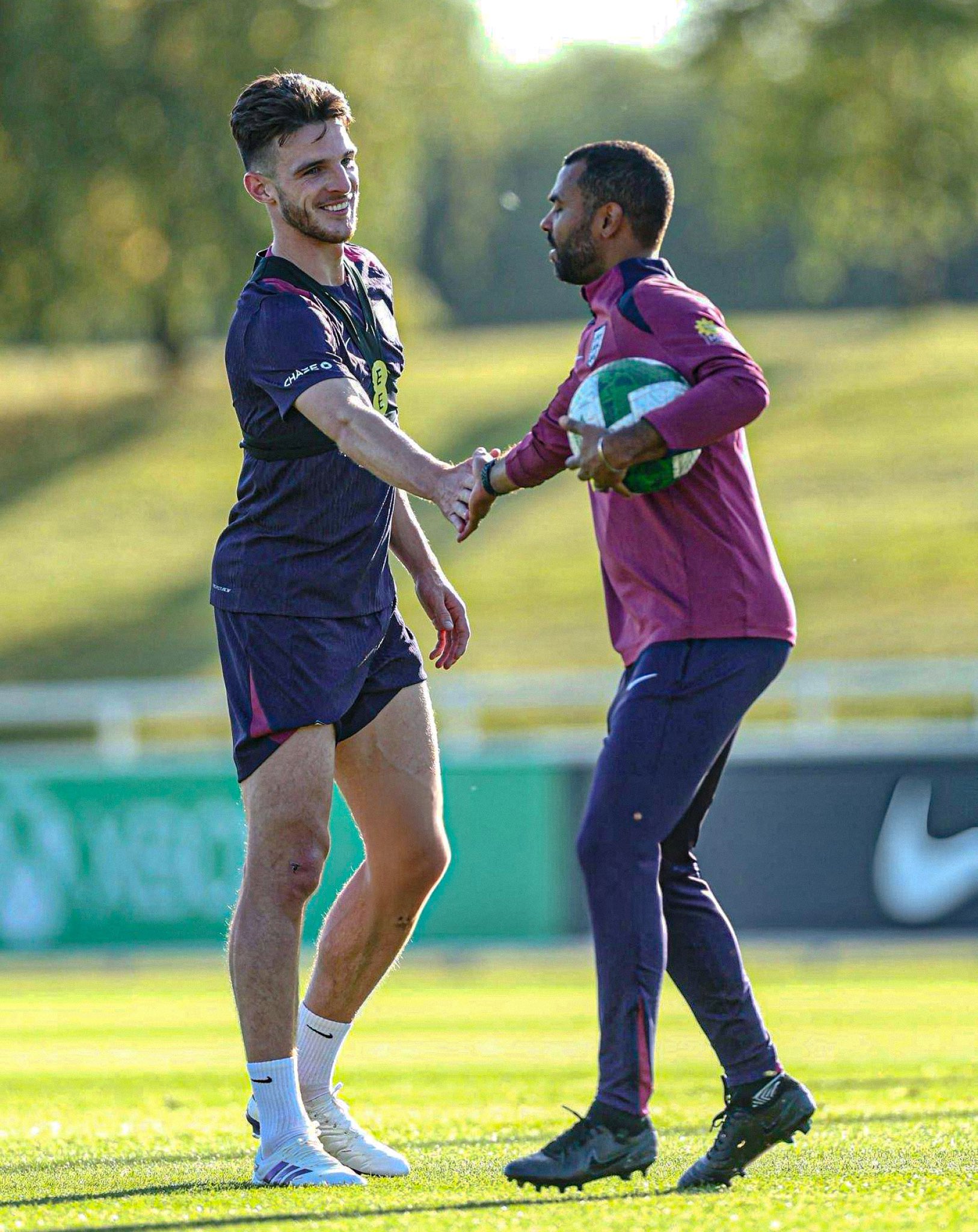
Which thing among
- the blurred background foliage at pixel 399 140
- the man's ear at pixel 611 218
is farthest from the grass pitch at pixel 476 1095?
the blurred background foliage at pixel 399 140

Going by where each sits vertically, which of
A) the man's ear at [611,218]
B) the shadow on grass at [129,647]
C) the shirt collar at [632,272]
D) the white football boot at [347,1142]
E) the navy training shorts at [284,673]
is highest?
the man's ear at [611,218]

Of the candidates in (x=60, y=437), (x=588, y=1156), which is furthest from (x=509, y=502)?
(x=588, y=1156)

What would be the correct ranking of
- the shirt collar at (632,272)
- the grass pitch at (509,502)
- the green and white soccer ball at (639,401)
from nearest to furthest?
the green and white soccer ball at (639,401) → the shirt collar at (632,272) → the grass pitch at (509,502)

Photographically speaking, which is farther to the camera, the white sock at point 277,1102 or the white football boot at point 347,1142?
the white football boot at point 347,1142

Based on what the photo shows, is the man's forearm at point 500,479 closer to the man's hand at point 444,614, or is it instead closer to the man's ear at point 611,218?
the man's ear at point 611,218

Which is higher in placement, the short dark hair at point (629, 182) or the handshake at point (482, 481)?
the short dark hair at point (629, 182)

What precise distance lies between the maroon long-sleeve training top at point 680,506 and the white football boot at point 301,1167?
1.29 meters

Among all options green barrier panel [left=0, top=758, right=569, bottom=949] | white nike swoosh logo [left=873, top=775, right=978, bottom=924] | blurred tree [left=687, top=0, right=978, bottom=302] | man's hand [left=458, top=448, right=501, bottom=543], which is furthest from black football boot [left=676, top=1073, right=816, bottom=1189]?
blurred tree [left=687, top=0, right=978, bottom=302]

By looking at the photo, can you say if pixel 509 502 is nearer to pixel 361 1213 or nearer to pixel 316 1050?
pixel 316 1050

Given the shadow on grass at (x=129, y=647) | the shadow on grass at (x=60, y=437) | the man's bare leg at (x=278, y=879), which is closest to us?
the man's bare leg at (x=278, y=879)

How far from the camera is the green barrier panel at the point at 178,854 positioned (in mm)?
14773

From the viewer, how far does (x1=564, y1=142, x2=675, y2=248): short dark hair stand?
15.9 feet

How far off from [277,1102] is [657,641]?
135cm

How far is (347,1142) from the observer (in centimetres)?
517
